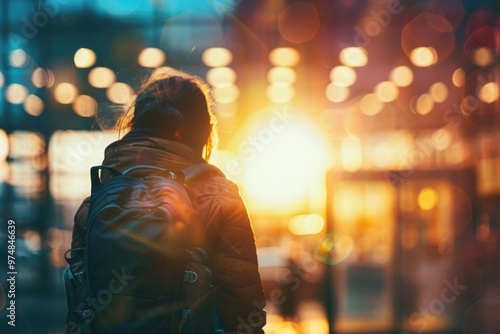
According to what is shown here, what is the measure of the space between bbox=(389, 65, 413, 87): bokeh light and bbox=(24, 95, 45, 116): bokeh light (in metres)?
8.48

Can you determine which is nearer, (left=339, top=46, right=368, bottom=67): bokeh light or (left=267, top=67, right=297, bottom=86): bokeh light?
(left=339, top=46, right=368, bottom=67): bokeh light

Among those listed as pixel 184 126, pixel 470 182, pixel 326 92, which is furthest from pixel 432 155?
pixel 184 126

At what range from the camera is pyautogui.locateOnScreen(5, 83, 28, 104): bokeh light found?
17339mm

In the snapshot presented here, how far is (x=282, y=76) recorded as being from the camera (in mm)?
15367

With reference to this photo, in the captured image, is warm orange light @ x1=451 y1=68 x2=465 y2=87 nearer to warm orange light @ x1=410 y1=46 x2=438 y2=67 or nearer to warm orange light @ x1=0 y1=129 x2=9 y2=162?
warm orange light @ x1=410 y1=46 x2=438 y2=67

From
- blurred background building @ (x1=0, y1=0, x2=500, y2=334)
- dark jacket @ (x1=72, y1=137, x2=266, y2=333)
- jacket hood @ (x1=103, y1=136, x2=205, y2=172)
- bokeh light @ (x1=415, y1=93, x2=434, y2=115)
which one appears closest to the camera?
dark jacket @ (x1=72, y1=137, x2=266, y2=333)

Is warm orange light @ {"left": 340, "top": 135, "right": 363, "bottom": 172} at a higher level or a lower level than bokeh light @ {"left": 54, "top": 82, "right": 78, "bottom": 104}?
lower

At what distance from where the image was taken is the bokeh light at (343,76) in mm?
12738

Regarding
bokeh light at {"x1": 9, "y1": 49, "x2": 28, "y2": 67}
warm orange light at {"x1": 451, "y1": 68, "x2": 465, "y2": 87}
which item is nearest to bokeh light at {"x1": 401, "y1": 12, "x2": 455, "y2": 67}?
warm orange light at {"x1": 451, "y1": 68, "x2": 465, "y2": 87}

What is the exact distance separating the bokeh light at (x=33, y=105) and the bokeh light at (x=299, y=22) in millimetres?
→ 6703

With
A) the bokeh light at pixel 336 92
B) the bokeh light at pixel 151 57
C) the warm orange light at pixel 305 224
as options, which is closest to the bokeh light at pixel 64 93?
the bokeh light at pixel 151 57

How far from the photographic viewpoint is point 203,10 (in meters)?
14.8

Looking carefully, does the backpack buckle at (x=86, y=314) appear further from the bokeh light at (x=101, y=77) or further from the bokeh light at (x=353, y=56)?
the bokeh light at (x=101, y=77)

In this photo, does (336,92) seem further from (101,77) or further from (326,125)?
(101,77)
